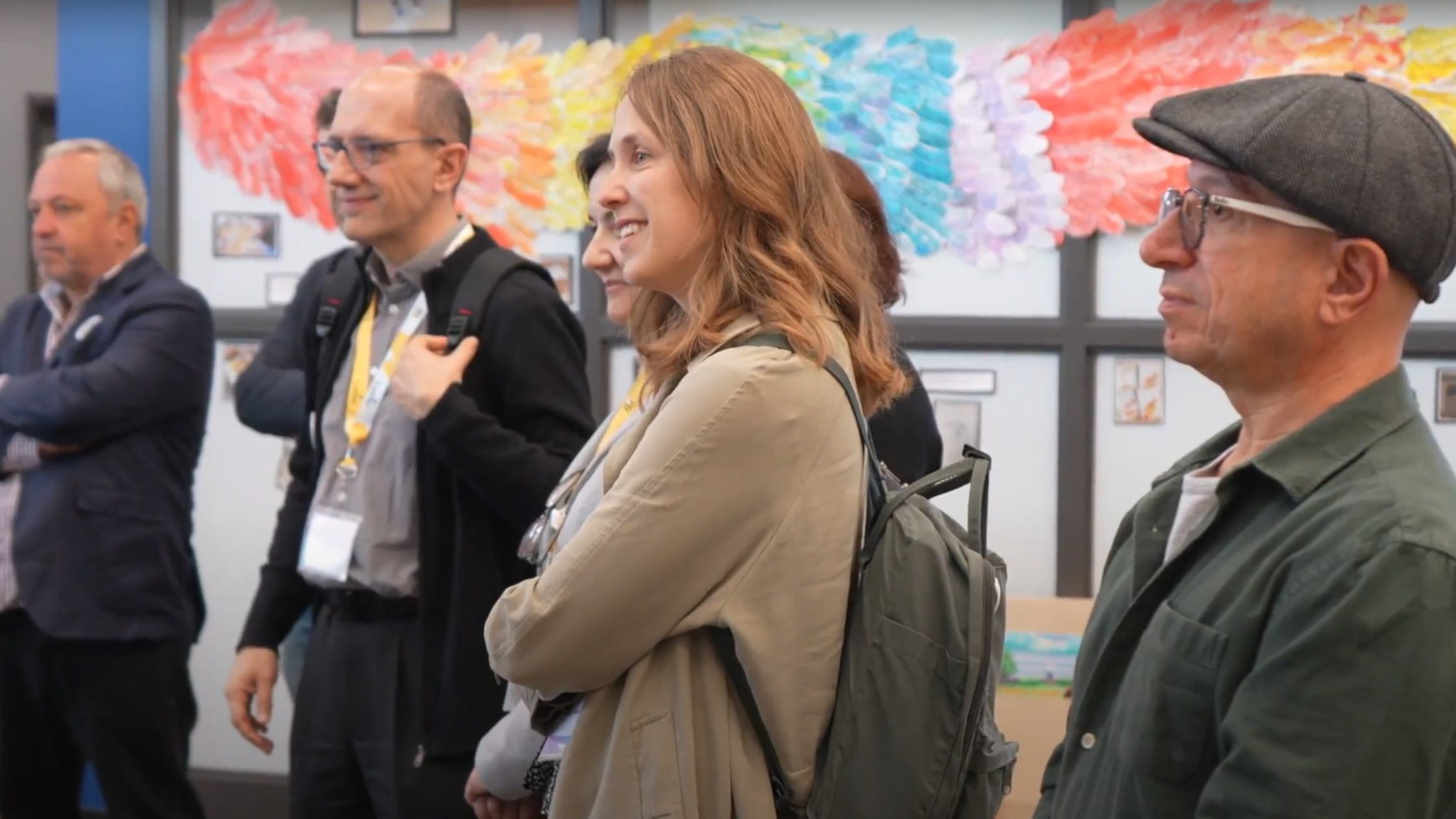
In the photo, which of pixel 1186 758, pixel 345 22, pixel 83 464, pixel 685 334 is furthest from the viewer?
pixel 345 22

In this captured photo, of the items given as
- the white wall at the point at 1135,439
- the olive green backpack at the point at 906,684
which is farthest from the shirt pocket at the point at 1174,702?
the white wall at the point at 1135,439

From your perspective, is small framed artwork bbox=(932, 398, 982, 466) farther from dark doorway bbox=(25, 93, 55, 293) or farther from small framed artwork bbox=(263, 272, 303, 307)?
dark doorway bbox=(25, 93, 55, 293)

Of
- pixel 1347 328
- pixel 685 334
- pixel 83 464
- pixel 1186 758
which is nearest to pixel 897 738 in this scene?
pixel 1186 758

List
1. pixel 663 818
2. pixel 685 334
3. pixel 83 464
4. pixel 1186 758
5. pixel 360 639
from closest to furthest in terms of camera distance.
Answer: pixel 1186 758
pixel 663 818
pixel 685 334
pixel 360 639
pixel 83 464

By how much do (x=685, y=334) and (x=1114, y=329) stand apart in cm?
254

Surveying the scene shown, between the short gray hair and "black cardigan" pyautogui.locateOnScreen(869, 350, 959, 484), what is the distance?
2.09 m

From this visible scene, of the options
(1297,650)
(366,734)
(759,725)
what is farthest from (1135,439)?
(1297,650)

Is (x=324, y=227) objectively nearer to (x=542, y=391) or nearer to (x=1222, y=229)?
(x=542, y=391)

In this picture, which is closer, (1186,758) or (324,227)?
(1186,758)

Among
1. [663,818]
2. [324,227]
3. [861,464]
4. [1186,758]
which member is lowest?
[663,818]

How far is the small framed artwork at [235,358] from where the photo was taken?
4.57 meters

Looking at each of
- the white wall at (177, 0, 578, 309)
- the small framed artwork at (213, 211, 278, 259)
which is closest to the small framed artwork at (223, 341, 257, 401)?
the white wall at (177, 0, 578, 309)

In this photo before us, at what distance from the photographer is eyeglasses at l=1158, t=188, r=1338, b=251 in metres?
1.30

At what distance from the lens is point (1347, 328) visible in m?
1.31
